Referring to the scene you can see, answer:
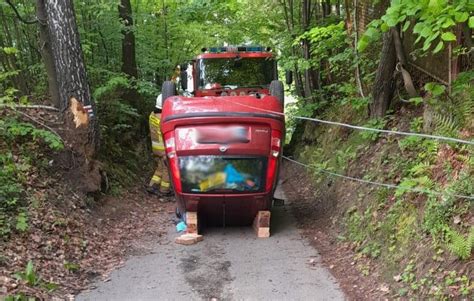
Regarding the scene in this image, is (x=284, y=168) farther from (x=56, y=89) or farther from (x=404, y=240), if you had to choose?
(x=404, y=240)

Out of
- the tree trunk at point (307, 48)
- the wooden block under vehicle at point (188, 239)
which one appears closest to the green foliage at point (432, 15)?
the wooden block under vehicle at point (188, 239)

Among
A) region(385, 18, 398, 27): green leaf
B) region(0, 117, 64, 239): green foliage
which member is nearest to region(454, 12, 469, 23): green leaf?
region(385, 18, 398, 27): green leaf

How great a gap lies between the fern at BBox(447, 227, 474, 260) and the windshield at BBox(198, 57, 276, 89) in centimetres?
678

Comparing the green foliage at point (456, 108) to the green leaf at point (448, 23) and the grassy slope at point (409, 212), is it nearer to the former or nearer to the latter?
the grassy slope at point (409, 212)

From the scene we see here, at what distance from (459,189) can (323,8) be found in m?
8.80

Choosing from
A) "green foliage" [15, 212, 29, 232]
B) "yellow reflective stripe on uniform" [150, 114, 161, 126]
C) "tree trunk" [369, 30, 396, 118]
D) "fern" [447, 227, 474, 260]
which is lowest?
"green foliage" [15, 212, 29, 232]

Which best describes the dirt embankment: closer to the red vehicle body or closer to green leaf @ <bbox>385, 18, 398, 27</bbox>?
the red vehicle body

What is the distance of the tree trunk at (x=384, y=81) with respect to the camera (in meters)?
7.43

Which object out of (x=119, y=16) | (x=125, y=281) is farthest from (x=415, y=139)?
(x=119, y=16)

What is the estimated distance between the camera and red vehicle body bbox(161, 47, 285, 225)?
7.12 m

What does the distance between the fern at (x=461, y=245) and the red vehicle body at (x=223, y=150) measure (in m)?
3.37

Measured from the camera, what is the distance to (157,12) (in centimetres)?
1588

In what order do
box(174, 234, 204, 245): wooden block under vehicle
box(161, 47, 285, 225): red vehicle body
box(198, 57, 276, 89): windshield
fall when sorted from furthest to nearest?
box(198, 57, 276, 89): windshield < box(174, 234, 204, 245): wooden block under vehicle < box(161, 47, 285, 225): red vehicle body

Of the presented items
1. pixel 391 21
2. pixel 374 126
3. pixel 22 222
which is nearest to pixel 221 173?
pixel 374 126
